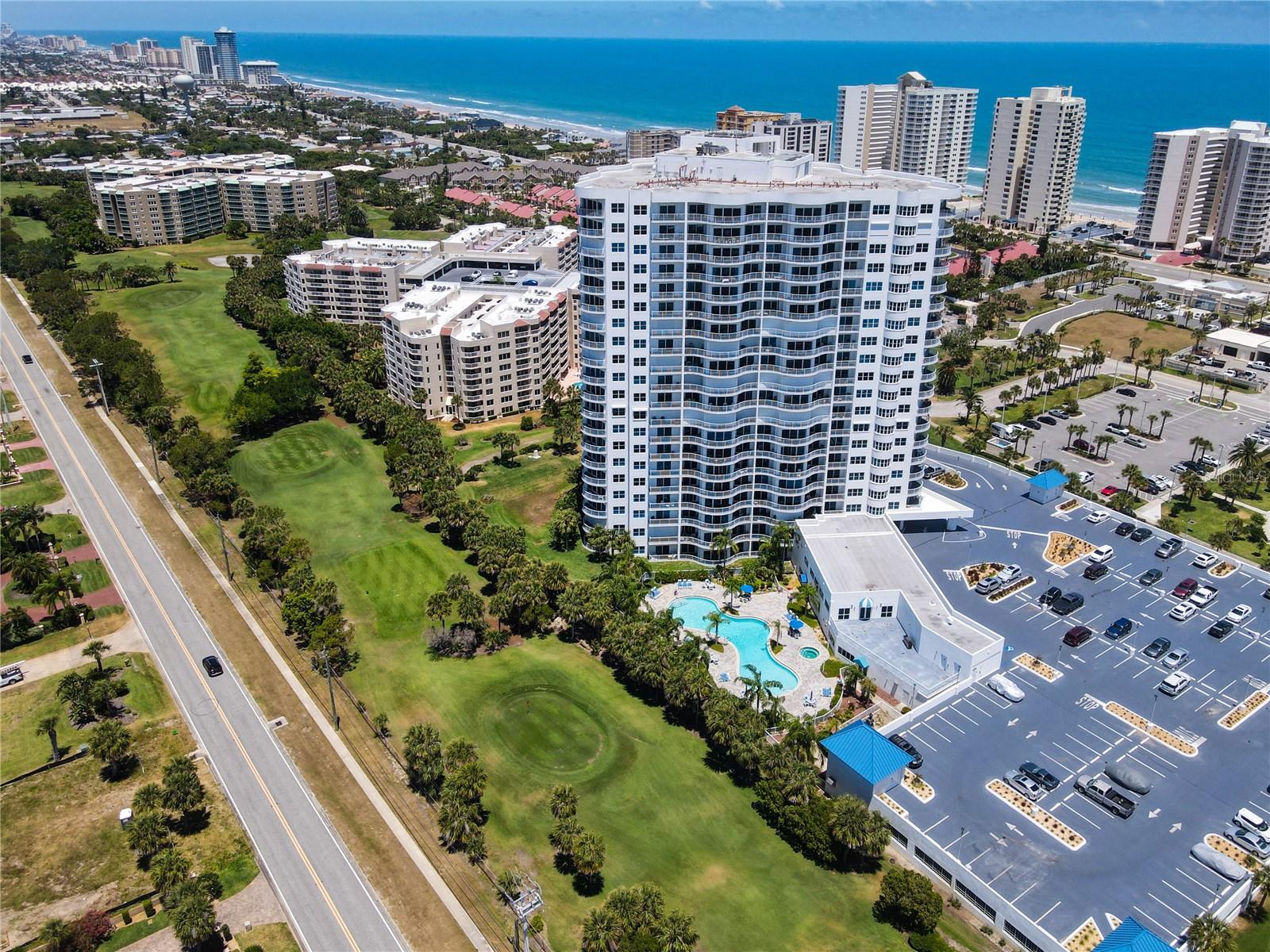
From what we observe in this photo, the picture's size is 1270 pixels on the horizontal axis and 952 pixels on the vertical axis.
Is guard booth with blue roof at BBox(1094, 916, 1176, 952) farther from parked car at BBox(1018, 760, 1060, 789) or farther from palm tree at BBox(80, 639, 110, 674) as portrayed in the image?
palm tree at BBox(80, 639, 110, 674)

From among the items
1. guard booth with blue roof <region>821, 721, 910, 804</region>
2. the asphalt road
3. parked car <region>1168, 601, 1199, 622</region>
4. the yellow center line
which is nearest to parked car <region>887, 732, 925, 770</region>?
guard booth with blue roof <region>821, 721, 910, 804</region>

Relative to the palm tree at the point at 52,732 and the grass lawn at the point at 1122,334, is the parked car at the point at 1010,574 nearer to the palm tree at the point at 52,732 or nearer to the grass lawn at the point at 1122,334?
the grass lawn at the point at 1122,334

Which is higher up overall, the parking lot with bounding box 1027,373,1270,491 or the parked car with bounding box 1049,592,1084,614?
the parking lot with bounding box 1027,373,1270,491

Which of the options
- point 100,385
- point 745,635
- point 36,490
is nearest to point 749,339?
point 745,635

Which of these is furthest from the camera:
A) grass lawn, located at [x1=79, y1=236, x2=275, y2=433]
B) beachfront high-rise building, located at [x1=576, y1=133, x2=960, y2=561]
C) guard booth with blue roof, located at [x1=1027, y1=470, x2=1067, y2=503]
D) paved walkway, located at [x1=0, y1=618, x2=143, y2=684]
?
grass lawn, located at [x1=79, y1=236, x2=275, y2=433]

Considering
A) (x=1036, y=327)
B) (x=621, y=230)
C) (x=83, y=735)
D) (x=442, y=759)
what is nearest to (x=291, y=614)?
(x=83, y=735)
